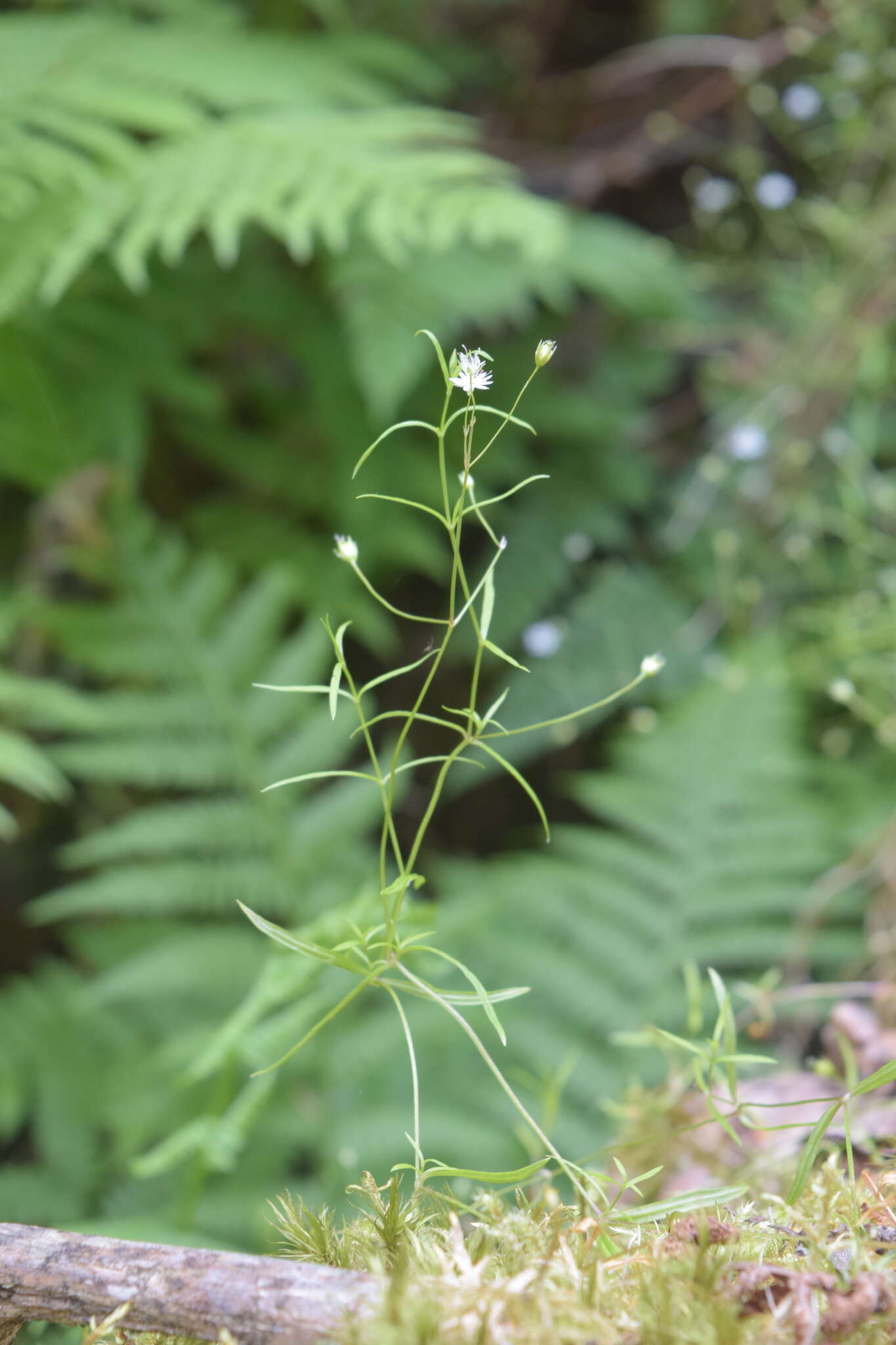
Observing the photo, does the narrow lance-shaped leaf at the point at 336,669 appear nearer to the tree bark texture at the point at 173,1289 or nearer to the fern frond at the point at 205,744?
the tree bark texture at the point at 173,1289

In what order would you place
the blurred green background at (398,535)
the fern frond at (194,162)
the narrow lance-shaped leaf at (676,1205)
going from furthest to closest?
the blurred green background at (398,535) → the fern frond at (194,162) → the narrow lance-shaped leaf at (676,1205)

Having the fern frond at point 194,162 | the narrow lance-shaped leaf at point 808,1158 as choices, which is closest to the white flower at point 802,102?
the fern frond at point 194,162

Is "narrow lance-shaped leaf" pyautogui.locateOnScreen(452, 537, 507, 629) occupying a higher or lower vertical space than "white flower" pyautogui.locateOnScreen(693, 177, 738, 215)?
higher

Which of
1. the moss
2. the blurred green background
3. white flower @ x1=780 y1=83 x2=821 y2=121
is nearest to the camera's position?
the moss

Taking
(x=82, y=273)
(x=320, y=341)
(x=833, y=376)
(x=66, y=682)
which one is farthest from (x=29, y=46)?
(x=833, y=376)

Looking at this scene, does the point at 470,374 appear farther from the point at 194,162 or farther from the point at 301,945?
the point at 194,162

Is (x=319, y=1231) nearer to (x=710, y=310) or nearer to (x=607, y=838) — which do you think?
(x=607, y=838)

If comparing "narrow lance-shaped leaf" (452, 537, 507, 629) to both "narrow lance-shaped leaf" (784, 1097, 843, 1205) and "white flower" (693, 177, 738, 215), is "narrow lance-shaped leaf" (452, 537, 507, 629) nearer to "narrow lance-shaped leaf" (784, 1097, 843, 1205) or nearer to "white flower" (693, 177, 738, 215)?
"narrow lance-shaped leaf" (784, 1097, 843, 1205)

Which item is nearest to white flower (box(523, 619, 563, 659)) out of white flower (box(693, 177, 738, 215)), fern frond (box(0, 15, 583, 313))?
fern frond (box(0, 15, 583, 313))
